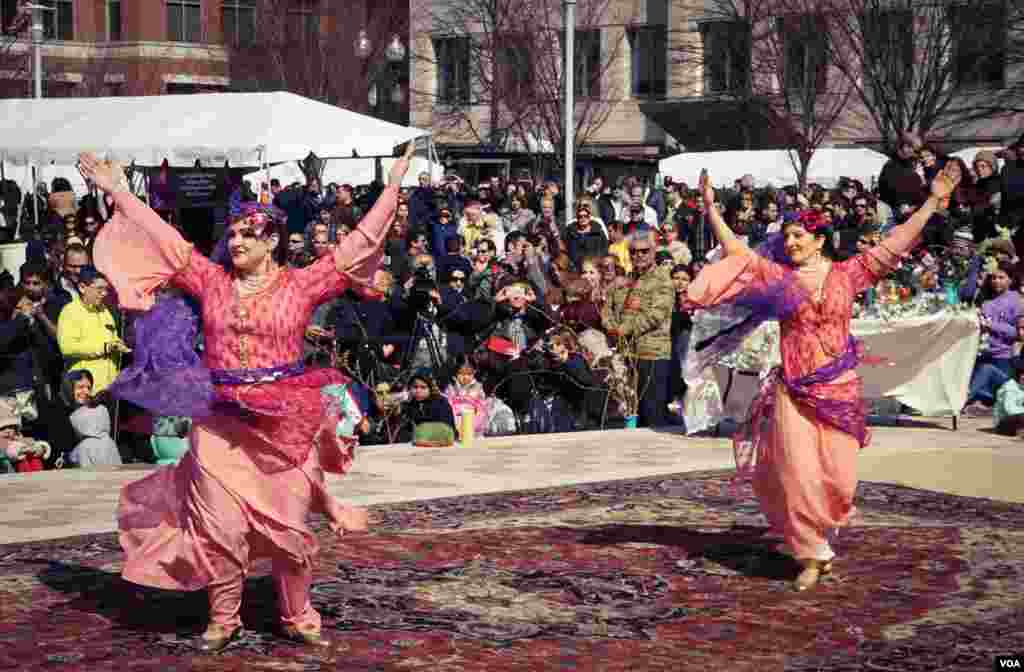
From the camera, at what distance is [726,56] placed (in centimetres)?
4066

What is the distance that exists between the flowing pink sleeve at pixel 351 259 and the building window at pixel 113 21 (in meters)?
53.3

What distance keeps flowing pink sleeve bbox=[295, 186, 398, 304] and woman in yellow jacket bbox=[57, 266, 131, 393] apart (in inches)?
226

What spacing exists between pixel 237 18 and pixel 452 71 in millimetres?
12266

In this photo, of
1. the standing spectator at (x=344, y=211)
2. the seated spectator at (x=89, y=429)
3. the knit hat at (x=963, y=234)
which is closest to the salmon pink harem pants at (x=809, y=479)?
the seated spectator at (x=89, y=429)

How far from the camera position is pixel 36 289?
50.0 feet

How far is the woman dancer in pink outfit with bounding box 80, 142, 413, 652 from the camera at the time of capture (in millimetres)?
7336

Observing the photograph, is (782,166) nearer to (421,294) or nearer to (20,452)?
(421,294)

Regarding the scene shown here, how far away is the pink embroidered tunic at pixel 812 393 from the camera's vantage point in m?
8.80

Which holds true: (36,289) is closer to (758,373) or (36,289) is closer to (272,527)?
(758,373)

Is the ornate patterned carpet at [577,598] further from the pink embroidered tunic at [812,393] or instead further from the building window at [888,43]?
the building window at [888,43]

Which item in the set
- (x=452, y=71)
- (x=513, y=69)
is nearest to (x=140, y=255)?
(x=513, y=69)

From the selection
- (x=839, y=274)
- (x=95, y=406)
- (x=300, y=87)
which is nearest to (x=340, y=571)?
(x=839, y=274)

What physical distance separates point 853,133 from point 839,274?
34.2 m

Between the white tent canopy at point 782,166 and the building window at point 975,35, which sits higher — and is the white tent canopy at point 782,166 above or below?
below
